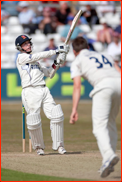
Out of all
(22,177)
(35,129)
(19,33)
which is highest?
(19,33)

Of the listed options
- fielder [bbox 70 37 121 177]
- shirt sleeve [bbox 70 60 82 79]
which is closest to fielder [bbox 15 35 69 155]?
fielder [bbox 70 37 121 177]

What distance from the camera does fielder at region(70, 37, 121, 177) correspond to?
14.9 feet

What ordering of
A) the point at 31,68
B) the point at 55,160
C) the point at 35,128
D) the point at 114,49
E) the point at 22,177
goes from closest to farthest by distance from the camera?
the point at 22,177, the point at 55,160, the point at 35,128, the point at 31,68, the point at 114,49

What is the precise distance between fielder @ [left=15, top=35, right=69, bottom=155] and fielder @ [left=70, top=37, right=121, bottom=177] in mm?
1122

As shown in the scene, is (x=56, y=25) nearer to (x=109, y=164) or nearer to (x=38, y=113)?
(x=38, y=113)

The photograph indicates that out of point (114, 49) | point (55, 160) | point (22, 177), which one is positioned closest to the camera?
point (22, 177)

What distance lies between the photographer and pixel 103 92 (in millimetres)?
4711

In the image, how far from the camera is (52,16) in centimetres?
1680

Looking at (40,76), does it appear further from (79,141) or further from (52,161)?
(79,141)

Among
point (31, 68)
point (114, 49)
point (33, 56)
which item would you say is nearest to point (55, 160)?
point (31, 68)

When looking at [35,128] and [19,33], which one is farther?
[19,33]

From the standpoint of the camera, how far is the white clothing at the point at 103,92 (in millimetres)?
4637

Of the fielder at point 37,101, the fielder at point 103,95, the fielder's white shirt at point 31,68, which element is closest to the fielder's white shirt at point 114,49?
the fielder at point 37,101

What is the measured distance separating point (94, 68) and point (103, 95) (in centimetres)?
38
